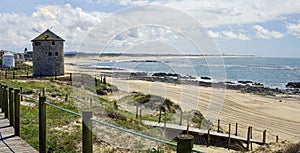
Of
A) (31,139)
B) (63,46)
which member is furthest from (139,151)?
(63,46)

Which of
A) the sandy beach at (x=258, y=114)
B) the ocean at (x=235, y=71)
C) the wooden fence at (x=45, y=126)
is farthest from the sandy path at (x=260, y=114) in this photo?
the wooden fence at (x=45, y=126)

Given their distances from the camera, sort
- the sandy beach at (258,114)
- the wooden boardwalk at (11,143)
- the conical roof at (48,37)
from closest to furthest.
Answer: the wooden boardwalk at (11,143) → the sandy beach at (258,114) → the conical roof at (48,37)

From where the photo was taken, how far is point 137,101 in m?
23.6

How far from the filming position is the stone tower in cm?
3728

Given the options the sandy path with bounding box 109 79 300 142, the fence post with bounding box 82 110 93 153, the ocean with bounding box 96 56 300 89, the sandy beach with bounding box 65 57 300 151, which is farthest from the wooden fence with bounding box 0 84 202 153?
the ocean with bounding box 96 56 300 89

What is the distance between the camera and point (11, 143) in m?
6.55

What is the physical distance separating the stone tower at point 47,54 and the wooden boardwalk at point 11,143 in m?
30.4

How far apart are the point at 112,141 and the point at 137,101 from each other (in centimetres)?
1414

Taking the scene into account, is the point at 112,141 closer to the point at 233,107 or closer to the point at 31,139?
the point at 31,139

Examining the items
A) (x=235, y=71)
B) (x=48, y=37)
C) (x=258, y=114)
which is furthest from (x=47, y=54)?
(x=235, y=71)

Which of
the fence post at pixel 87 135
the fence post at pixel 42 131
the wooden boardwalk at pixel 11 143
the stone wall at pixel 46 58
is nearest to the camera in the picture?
the fence post at pixel 87 135

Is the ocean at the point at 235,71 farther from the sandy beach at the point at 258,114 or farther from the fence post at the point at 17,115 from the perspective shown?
the fence post at the point at 17,115

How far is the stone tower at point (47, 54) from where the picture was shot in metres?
37.3

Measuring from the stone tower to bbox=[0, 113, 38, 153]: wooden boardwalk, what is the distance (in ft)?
99.8
